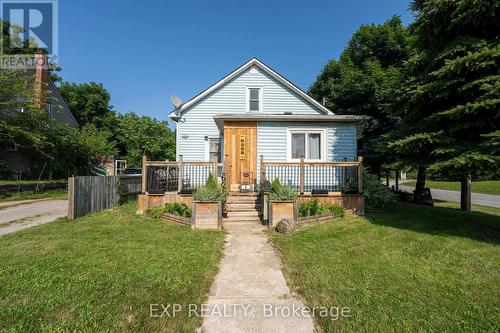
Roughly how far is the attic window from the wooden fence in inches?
292

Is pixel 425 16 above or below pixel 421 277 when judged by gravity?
above

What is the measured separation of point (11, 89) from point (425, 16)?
69.2ft

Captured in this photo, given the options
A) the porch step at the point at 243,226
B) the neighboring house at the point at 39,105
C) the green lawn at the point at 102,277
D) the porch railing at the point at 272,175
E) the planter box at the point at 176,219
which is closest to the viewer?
the green lawn at the point at 102,277

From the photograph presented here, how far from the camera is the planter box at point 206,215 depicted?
6.93 m

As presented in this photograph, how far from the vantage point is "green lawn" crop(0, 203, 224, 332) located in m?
2.69

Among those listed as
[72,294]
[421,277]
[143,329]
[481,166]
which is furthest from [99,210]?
[481,166]

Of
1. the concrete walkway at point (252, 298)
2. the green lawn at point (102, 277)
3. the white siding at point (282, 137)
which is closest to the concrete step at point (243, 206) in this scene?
the green lawn at point (102, 277)

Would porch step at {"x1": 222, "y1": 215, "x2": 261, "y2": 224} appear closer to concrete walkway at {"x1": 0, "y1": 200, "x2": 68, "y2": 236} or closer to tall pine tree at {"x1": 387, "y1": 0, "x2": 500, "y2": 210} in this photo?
tall pine tree at {"x1": 387, "y1": 0, "x2": 500, "y2": 210}

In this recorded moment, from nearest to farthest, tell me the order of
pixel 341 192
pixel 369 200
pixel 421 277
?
pixel 421 277 → pixel 341 192 → pixel 369 200

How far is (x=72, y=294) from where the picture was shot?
10.4 feet

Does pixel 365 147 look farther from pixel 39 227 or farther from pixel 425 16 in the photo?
pixel 39 227

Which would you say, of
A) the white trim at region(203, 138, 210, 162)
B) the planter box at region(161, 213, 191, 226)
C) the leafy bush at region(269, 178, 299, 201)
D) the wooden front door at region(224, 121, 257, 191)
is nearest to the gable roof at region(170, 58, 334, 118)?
the white trim at region(203, 138, 210, 162)

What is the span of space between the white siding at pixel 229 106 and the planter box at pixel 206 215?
5.88 metres

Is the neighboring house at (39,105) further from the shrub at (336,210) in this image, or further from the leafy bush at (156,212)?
the shrub at (336,210)
